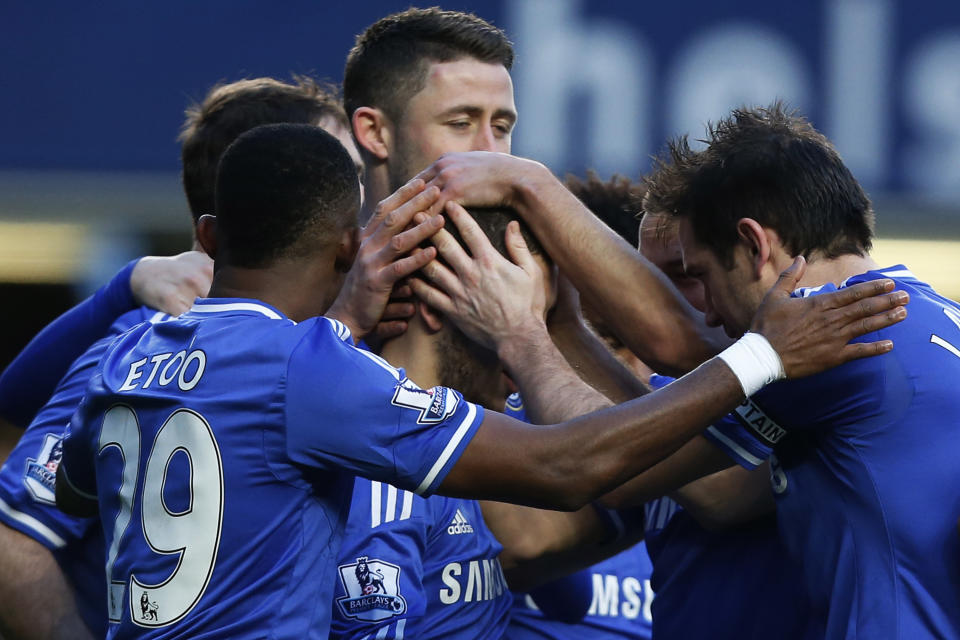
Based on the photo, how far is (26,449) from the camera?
3088 mm

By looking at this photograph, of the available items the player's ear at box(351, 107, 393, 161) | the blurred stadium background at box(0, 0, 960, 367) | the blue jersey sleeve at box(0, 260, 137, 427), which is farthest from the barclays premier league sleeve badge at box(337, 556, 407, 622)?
the blurred stadium background at box(0, 0, 960, 367)

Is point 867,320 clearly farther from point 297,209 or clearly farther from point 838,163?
point 297,209

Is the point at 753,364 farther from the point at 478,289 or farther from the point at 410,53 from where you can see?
the point at 410,53

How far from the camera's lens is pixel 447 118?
11.7 ft

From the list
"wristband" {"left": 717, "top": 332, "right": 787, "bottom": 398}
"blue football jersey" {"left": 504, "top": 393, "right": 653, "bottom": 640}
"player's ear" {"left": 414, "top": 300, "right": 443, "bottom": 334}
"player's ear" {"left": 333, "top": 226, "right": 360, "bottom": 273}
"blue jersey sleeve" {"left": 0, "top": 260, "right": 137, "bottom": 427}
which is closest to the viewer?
"wristband" {"left": 717, "top": 332, "right": 787, "bottom": 398}

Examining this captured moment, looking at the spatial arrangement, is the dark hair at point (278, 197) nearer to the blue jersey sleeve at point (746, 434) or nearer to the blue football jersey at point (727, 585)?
the blue jersey sleeve at point (746, 434)

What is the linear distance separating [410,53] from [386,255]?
101cm

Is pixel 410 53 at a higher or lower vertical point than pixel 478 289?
higher

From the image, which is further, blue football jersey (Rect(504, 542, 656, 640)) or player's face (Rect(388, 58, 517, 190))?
blue football jersey (Rect(504, 542, 656, 640))

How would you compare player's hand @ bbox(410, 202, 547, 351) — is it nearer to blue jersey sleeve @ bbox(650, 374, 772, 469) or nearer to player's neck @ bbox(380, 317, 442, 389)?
player's neck @ bbox(380, 317, 442, 389)

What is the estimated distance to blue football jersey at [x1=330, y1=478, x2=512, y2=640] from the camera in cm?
266

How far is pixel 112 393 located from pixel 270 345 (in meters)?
0.37

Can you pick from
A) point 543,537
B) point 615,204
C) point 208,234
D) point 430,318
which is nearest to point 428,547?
point 543,537

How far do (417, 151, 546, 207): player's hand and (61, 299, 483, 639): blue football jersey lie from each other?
71 cm
